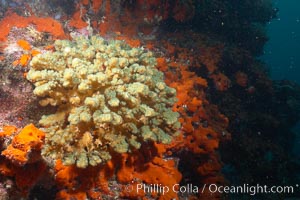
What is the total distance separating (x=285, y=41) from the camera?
92062mm

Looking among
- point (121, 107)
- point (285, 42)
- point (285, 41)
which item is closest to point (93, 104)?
point (121, 107)

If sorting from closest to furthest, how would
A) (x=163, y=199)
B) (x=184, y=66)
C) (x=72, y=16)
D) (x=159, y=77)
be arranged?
1. (x=163, y=199)
2. (x=159, y=77)
3. (x=184, y=66)
4. (x=72, y=16)

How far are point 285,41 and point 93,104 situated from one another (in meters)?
102

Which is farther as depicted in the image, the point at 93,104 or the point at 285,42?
the point at 285,42

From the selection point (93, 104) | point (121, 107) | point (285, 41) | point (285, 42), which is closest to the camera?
point (93, 104)

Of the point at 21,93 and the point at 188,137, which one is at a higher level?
the point at 21,93

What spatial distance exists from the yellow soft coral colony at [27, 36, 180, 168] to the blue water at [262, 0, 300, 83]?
65975 millimetres

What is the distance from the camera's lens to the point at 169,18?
803cm

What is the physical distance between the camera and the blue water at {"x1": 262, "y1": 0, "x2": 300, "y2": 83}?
2793 inches

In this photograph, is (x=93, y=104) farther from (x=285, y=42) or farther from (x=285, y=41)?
(x=285, y=41)

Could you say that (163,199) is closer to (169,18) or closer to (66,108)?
(66,108)

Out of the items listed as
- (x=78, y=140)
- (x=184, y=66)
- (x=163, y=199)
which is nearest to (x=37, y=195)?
(x=78, y=140)

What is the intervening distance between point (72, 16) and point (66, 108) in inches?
154

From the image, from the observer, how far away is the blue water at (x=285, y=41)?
2793 inches
